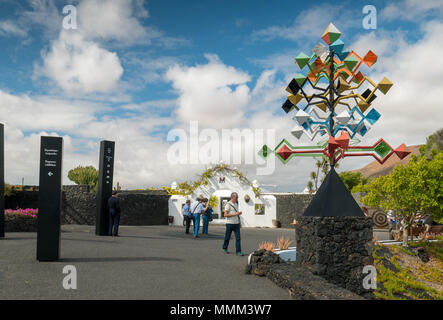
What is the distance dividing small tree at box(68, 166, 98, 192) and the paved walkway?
4251cm

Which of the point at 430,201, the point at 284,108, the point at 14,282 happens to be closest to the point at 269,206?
the point at 430,201

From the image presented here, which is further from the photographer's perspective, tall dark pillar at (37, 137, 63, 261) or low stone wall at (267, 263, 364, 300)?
tall dark pillar at (37, 137, 63, 261)

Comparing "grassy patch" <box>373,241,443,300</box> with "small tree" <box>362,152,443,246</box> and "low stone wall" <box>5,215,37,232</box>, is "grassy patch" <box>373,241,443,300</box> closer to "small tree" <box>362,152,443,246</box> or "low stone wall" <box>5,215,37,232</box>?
"small tree" <box>362,152,443,246</box>

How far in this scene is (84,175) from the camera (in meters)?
52.8

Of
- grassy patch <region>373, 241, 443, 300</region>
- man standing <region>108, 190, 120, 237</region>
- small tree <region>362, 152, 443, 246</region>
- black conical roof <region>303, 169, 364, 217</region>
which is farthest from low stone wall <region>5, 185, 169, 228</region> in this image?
black conical roof <region>303, 169, 364, 217</region>

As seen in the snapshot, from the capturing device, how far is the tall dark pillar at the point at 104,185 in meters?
15.6

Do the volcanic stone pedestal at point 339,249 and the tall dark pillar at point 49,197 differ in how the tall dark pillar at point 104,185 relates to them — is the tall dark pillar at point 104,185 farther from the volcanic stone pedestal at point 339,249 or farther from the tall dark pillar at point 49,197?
the volcanic stone pedestal at point 339,249

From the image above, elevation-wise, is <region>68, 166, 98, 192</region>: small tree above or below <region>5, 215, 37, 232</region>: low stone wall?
above

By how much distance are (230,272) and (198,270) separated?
753 mm

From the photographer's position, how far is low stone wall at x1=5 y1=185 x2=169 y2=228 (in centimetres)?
2362

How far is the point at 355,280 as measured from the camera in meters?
9.12
